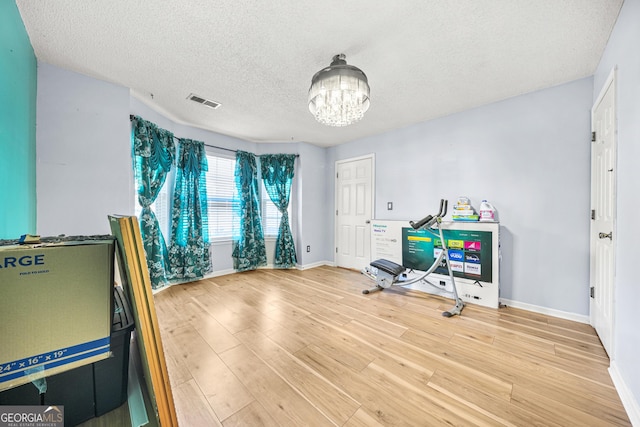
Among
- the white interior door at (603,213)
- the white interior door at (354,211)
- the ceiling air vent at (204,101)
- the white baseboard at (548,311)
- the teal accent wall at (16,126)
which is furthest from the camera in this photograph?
the white interior door at (354,211)

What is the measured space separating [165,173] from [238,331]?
2427mm

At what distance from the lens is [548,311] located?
2.55 metres

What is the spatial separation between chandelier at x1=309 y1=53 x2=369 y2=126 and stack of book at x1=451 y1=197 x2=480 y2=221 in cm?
197

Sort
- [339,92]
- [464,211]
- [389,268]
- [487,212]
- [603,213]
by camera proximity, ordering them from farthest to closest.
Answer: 1. [389,268]
2. [464,211]
3. [487,212]
4. [603,213]
5. [339,92]

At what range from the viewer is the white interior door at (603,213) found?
5.68 feet

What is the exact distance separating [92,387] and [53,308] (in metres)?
0.26

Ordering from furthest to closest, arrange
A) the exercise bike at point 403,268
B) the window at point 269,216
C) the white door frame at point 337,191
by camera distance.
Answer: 1. the window at point 269,216
2. the white door frame at point 337,191
3. the exercise bike at point 403,268

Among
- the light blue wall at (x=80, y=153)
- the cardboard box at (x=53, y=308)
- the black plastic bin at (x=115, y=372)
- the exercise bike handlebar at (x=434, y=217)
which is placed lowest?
the black plastic bin at (x=115, y=372)

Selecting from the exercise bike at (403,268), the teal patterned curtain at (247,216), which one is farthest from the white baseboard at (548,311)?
the teal patterned curtain at (247,216)

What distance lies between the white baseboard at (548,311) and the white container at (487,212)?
1.00 meters

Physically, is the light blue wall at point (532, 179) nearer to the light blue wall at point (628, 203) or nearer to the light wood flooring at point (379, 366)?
the light wood flooring at point (379, 366)

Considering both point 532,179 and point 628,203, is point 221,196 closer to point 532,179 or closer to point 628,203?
point 532,179

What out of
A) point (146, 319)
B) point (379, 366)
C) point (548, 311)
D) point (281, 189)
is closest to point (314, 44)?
point (146, 319)

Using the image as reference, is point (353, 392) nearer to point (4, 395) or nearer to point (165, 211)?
point (4, 395)
